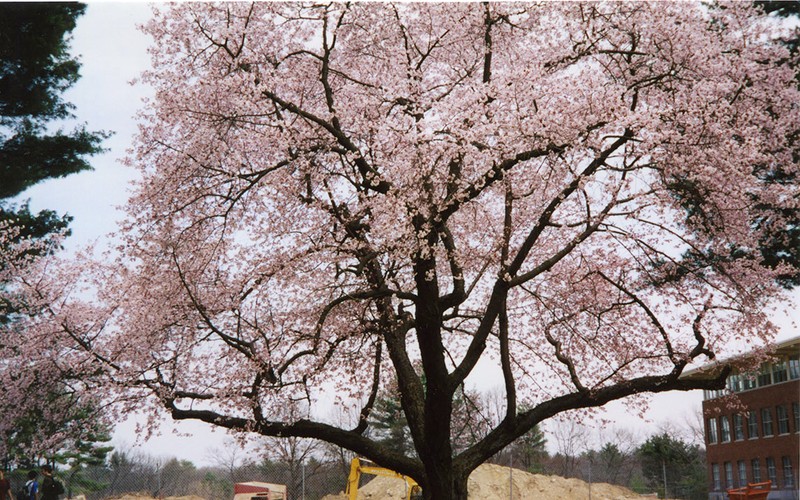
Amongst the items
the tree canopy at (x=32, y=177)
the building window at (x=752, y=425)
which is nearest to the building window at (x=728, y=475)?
the building window at (x=752, y=425)

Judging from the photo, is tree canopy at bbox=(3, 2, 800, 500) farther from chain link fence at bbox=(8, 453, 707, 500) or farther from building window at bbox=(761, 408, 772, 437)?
building window at bbox=(761, 408, 772, 437)

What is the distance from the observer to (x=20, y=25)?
1066 centimetres

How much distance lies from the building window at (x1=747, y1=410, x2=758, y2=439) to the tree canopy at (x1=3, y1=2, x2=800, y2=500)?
2141cm

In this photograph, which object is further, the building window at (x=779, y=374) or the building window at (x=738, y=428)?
the building window at (x=738, y=428)

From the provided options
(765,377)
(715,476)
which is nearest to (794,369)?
(765,377)

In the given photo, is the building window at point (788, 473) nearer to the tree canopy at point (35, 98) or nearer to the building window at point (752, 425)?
the building window at point (752, 425)

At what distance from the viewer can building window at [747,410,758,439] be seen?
29656 millimetres

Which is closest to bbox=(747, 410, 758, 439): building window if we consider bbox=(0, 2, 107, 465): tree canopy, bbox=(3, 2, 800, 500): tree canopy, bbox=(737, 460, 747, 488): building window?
bbox=(737, 460, 747, 488): building window

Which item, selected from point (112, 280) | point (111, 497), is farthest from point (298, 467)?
point (112, 280)

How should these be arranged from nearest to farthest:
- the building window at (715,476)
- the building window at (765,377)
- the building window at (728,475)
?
the building window at (765,377)
the building window at (728,475)
the building window at (715,476)

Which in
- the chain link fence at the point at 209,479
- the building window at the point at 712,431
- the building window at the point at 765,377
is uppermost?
the building window at the point at 765,377

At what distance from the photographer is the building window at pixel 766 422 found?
28.7m

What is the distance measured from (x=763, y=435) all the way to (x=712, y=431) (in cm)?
533

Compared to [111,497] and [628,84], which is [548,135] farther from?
[111,497]
